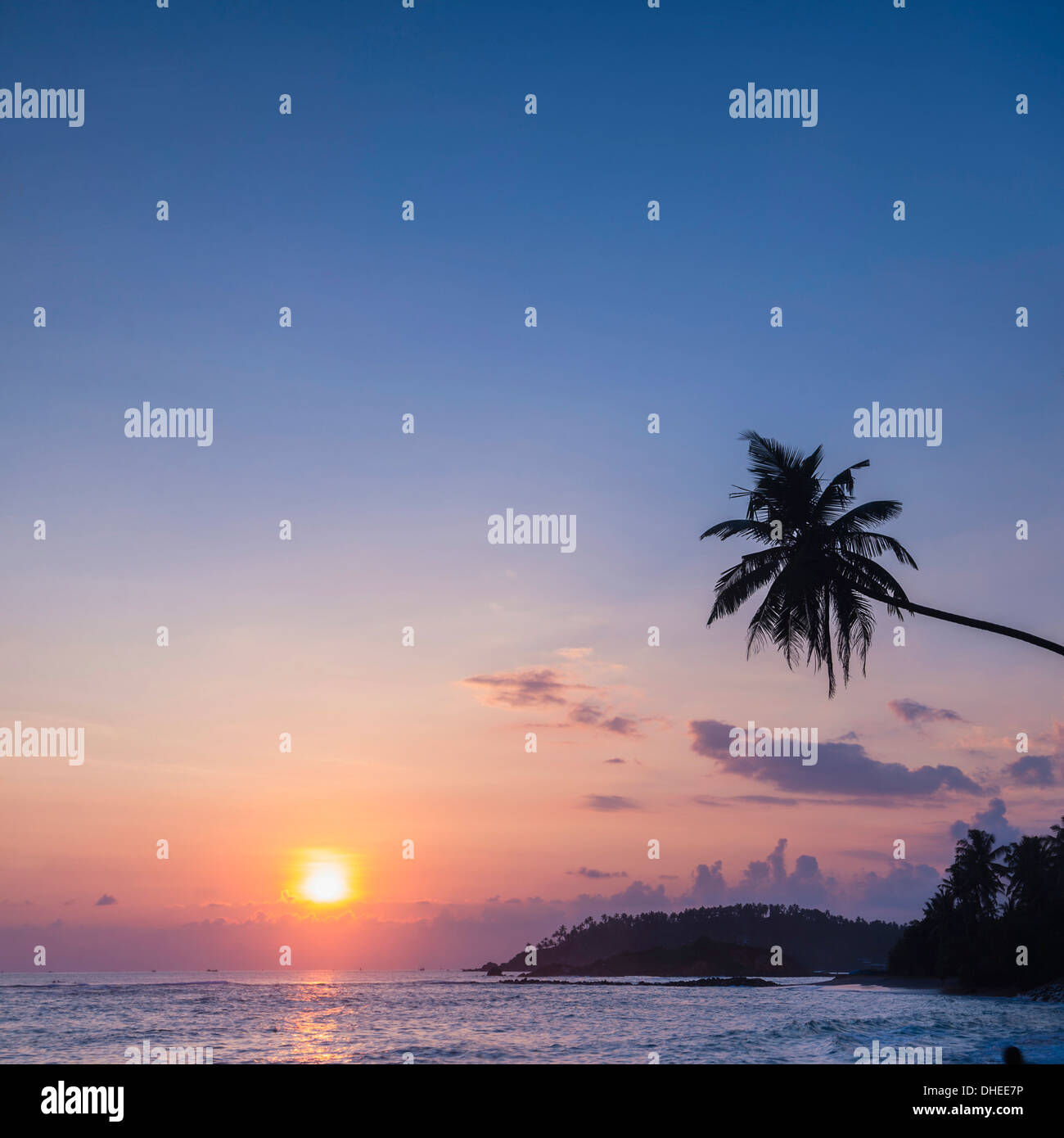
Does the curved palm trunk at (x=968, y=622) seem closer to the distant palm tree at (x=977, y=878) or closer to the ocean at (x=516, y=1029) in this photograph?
the ocean at (x=516, y=1029)

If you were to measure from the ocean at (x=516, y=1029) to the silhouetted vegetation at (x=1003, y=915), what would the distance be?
18.2ft

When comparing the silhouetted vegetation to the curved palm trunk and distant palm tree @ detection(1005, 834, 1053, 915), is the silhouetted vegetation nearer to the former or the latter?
distant palm tree @ detection(1005, 834, 1053, 915)

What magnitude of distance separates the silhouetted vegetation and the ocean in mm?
5542

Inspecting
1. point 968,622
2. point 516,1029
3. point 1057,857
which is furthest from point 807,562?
point 1057,857

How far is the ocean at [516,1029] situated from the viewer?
122ft

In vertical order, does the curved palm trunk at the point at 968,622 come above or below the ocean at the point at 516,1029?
above

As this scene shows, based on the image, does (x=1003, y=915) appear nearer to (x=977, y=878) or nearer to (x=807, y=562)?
(x=977, y=878)

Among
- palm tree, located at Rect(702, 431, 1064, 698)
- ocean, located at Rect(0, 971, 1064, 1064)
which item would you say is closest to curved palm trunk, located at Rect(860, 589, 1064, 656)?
palm tree, located at Rect(702, 431, 1064, 698)

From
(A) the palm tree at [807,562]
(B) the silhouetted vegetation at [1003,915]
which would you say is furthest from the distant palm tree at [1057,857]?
(A) the palm tree at [807,562]

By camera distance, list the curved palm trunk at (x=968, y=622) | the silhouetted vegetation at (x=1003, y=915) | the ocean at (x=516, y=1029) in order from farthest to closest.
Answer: the silhouetted vegetation at (x=1003, y=915)
the ocean at (x=516, y=1029)
the curved palm trunk at (x=968, y=622)

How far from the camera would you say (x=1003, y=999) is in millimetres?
79812

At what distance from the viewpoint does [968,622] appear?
19594 millimetres
